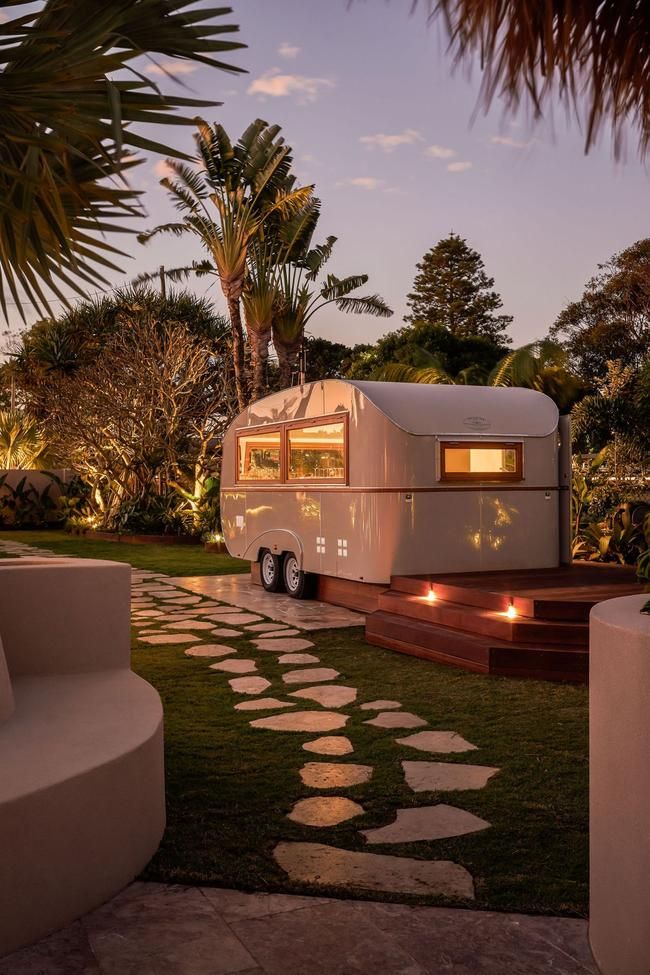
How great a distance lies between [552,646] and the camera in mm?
6973

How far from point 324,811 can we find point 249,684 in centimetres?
257

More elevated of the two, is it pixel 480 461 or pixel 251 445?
pixel 251 445

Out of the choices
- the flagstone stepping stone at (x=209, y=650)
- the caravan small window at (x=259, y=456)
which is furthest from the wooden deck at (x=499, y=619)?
the caravan small window at (x=259, y=456)

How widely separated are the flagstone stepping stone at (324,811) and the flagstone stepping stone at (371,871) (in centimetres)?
27

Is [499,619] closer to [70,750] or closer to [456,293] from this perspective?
[70,750]

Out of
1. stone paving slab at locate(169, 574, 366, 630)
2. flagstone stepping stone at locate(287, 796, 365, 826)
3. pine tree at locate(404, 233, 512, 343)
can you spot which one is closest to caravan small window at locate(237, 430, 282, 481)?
stone paving slab at locate(169, 574, 366, 630)

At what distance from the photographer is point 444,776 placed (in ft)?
14.8

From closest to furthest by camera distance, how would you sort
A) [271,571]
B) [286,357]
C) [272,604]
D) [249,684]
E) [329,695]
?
[329,695], [249,684], [272,604], [271,571], [286,357]

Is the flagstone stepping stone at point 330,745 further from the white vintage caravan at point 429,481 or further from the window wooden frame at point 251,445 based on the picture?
the window wooden frame at point 251,445

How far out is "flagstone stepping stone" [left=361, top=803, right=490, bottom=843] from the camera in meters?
3.74

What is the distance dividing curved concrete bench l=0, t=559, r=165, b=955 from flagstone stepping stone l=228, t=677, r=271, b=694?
1.73 metres

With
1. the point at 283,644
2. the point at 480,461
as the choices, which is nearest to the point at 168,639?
the point at 283,644

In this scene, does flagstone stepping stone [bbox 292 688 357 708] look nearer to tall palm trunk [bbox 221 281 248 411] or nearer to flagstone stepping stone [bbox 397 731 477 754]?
flagstone stepping stone [bbox 397 731 477 754]

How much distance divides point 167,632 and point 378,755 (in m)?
4.28
